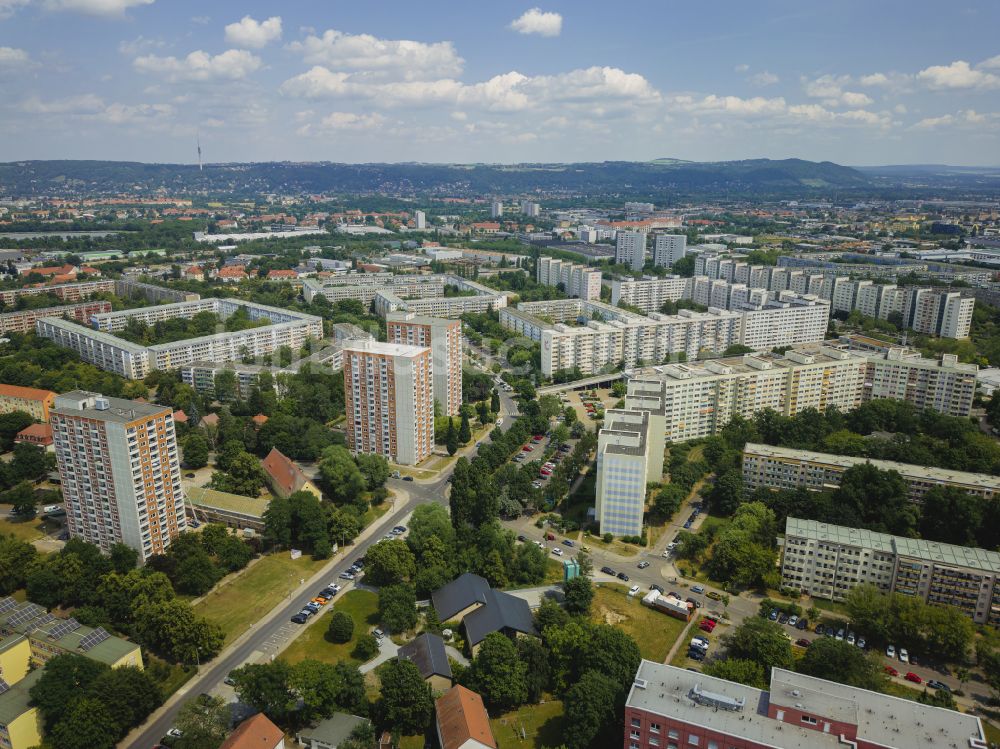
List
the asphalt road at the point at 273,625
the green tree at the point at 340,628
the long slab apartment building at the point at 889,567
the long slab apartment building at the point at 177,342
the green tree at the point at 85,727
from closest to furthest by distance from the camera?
the green tree at the point at 85,727 < the asphalt road at the point at 273,625 < the green tree at the point at 340,628 < the long slab apartment building at the point at 889,567 < the long slab apartment building at the point at 177,342

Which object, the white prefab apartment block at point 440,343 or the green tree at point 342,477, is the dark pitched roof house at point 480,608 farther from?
the white prefab apartment block at point 440,343

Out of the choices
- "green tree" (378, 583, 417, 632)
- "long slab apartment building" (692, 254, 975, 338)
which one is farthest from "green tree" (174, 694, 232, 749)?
"long slab apartment building" (692, 254, 975, 338)

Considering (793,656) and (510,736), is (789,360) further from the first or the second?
(510,736)

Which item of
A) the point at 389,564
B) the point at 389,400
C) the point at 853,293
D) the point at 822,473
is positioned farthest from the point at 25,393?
the point at 853,293

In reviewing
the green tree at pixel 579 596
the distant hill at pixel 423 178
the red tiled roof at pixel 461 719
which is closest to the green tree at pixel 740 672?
the green tree at pixel 579 596

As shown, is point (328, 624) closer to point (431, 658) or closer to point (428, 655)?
point (428, 655)

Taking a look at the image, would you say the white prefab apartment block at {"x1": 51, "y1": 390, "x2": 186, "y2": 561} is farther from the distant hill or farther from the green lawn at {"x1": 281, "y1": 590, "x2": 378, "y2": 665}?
the distant hill
